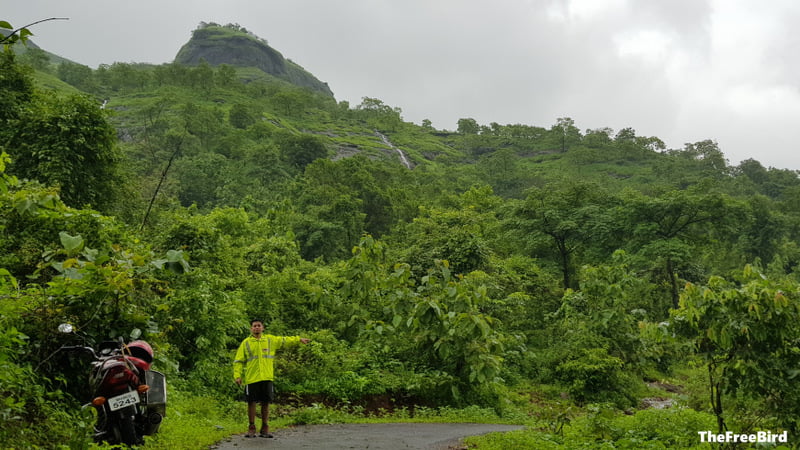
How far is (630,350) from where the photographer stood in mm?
18219

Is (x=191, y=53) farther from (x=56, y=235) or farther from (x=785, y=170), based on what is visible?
(x=56, y=235)

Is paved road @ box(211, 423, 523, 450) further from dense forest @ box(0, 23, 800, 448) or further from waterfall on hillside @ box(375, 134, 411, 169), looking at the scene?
waterfall on hillside @ box(375, 134, 411, 169)

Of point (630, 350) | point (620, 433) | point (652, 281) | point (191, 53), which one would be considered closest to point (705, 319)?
point (620, 433)

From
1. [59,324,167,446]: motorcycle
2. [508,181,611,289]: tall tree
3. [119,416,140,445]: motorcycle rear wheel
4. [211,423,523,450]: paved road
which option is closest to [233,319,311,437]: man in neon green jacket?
[211,423,523,450]: paved road

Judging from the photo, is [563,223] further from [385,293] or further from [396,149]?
[396,149]

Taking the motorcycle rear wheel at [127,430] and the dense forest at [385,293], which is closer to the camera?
the motorcycle rear wheel at [127,430]

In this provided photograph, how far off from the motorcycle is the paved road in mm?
2094

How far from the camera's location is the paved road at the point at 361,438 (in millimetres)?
7414

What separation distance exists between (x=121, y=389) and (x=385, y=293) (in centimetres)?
928

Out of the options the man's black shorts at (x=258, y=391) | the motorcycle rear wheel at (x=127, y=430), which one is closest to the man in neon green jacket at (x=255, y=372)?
the man's black shorts at (x=258, y=391)

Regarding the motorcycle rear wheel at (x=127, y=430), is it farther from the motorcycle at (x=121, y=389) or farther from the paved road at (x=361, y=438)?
the paved road at (x=361, y=438)

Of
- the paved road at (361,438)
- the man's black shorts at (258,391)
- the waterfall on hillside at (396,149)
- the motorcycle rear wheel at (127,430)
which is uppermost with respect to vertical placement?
the waterfall on hillside at (396,149)

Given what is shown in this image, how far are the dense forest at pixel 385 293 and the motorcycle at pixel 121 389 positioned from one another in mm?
221

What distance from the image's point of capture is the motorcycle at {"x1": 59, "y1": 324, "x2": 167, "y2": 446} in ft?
15.2
